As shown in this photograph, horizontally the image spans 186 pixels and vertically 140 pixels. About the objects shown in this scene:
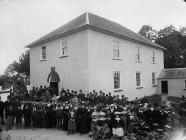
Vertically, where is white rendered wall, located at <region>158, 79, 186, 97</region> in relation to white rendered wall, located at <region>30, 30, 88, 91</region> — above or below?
below

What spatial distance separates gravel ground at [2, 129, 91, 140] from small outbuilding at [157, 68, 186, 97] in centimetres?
2024

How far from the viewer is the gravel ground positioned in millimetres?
9000

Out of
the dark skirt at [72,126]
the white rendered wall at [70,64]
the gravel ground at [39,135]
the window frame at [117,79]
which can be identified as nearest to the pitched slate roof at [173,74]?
the window frame at [117,79]

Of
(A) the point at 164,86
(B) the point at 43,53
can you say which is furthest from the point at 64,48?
(A) the point at 164,86

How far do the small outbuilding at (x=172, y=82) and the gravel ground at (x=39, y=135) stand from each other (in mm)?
20241

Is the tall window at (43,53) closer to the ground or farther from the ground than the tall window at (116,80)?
farther from the ground

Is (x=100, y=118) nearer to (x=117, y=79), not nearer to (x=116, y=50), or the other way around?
(x=117, y=79)

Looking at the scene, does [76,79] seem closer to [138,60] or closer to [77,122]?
[77,122]

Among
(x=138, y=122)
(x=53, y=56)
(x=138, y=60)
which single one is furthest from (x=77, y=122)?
(x=138, y=60)

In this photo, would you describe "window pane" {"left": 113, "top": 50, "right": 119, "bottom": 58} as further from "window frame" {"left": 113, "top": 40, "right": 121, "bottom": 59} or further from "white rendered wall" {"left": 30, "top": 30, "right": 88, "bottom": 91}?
"white rendered wall" {"left": 30, "top": 30, "right": 88, "bottom": 91}

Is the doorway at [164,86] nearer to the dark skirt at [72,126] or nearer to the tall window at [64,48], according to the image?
the tall window at [64,48]

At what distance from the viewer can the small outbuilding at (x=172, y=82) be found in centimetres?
2616

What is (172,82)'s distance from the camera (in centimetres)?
2703

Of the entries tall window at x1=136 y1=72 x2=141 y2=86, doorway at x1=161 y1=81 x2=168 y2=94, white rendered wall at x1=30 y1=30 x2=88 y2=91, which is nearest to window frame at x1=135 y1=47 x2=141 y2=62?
tall window at x1=136 y1=72 x2=141 y2=86
